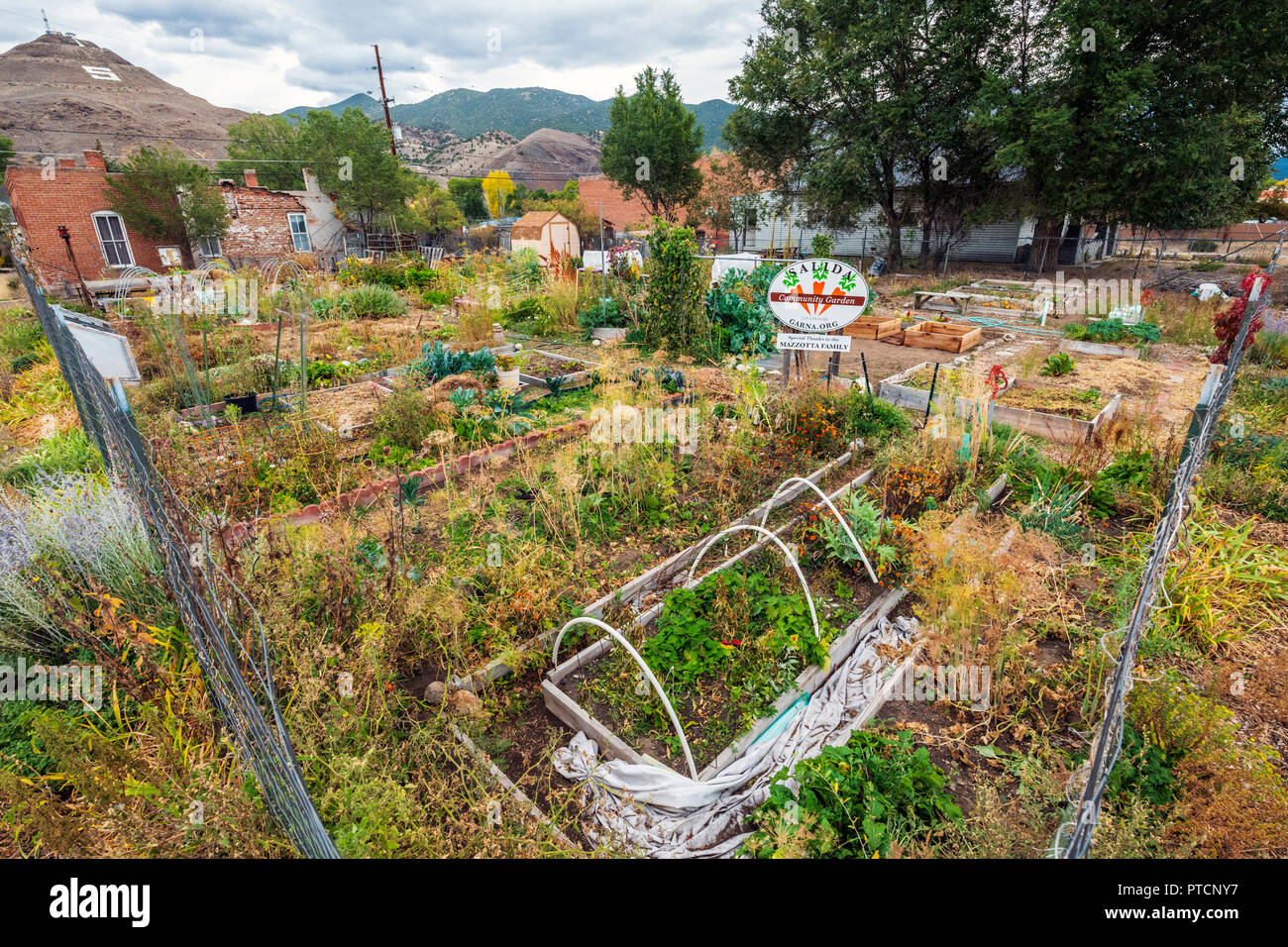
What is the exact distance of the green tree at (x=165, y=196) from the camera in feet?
70.0

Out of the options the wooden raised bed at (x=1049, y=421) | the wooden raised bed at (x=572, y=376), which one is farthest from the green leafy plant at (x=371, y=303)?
the wooden raised bed at (x=1049, y=421)

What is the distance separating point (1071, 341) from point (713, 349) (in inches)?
238

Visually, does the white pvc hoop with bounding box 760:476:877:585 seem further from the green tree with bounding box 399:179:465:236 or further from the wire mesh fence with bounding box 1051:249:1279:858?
the green tree with bounding box 399:179:465:236

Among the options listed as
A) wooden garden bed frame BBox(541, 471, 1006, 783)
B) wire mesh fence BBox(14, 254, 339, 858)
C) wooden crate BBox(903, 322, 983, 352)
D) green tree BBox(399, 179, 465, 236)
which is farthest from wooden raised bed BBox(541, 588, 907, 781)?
green tree BBox(399, 179, 465, 236)

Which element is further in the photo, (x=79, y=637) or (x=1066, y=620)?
(x=1066, y=620)

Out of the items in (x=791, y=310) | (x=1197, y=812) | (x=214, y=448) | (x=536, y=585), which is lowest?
(x=1197, y=812)

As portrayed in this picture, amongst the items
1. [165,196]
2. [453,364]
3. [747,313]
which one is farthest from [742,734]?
[165,196]

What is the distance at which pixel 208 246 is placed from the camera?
77.9 feet

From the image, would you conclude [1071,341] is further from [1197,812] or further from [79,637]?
[79,637]

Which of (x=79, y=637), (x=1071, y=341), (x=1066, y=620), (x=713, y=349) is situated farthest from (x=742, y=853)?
(x=1071, y=341)

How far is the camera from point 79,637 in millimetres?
2717

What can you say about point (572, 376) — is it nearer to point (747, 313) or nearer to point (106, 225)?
point (747, 313)

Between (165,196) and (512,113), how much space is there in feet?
386

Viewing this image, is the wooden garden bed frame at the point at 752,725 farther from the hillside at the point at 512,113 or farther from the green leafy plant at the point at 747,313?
the hillside at the point at 512,113
